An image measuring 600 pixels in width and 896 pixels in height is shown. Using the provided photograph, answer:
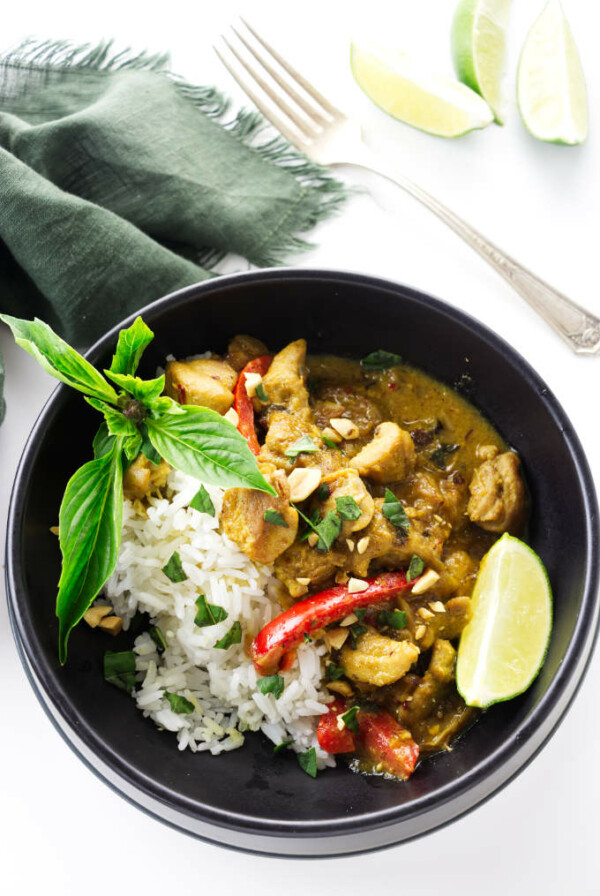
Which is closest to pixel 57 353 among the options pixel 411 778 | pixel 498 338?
pixel 498 338

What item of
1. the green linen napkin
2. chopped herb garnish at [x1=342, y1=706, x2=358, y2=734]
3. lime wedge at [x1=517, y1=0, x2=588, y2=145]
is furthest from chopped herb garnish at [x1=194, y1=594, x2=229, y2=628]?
lime wedge at [x1=517, y1=0, x2=588, y2=145]

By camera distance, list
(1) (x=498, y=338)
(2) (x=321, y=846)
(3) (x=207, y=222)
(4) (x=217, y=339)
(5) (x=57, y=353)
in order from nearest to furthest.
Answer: (5) (x=57, y=353) → (2) (x=321, y=846) → (1) (x=498, y=338) → (4) (x=217, y=339) → (3) (x=207, y=222)

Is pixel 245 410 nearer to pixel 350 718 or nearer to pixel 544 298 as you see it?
pixel 350 718

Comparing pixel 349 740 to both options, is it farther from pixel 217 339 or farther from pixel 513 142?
pixel 513 142

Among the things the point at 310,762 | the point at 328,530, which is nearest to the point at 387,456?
the point at 328,530

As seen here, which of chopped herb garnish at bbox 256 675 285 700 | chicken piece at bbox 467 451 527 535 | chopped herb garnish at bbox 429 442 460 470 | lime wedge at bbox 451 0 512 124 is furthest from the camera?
lime wedge at bbox 451 0 512 124

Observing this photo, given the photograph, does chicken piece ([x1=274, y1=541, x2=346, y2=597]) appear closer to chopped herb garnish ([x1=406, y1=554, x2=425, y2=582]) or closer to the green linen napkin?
chopped herb garnish ([x1=406, y1=554, x2=425, y2=582])
